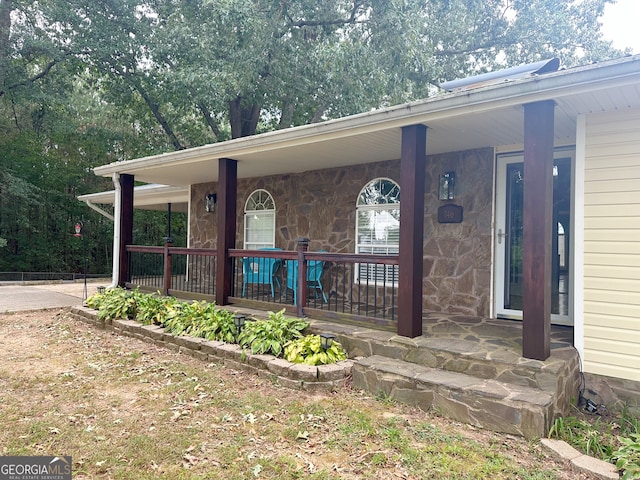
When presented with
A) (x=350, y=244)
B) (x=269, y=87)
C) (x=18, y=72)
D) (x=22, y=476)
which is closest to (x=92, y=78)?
(x=18, y=72)

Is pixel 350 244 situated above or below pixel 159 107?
below

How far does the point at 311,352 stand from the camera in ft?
13.2

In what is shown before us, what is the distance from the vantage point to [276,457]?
8.42ft

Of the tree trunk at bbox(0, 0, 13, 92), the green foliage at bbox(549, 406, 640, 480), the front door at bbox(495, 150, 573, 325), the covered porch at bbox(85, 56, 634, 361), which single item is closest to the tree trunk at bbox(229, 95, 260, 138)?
the covered porch at bbox(85, 56, 634, 361)

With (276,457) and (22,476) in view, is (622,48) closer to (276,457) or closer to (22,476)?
(276,457)

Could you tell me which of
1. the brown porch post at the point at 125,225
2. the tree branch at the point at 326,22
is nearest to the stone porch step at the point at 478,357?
the brown porch post at the point at 125,225

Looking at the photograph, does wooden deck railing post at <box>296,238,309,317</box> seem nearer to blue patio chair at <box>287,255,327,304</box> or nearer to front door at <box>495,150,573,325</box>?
blue patio chair at <box>287,255,327,304</box>

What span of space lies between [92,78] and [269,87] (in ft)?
19.2

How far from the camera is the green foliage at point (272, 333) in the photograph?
13.8ft

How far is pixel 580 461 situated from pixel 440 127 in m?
2.91

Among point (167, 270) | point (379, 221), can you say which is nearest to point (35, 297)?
point (167, 270)

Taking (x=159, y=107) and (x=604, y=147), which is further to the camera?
(x=159, y=107)

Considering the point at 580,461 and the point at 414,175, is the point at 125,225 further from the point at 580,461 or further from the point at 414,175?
the point at 580,461

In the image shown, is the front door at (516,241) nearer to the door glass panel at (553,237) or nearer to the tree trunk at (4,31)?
the door glass panel at (553,237)
